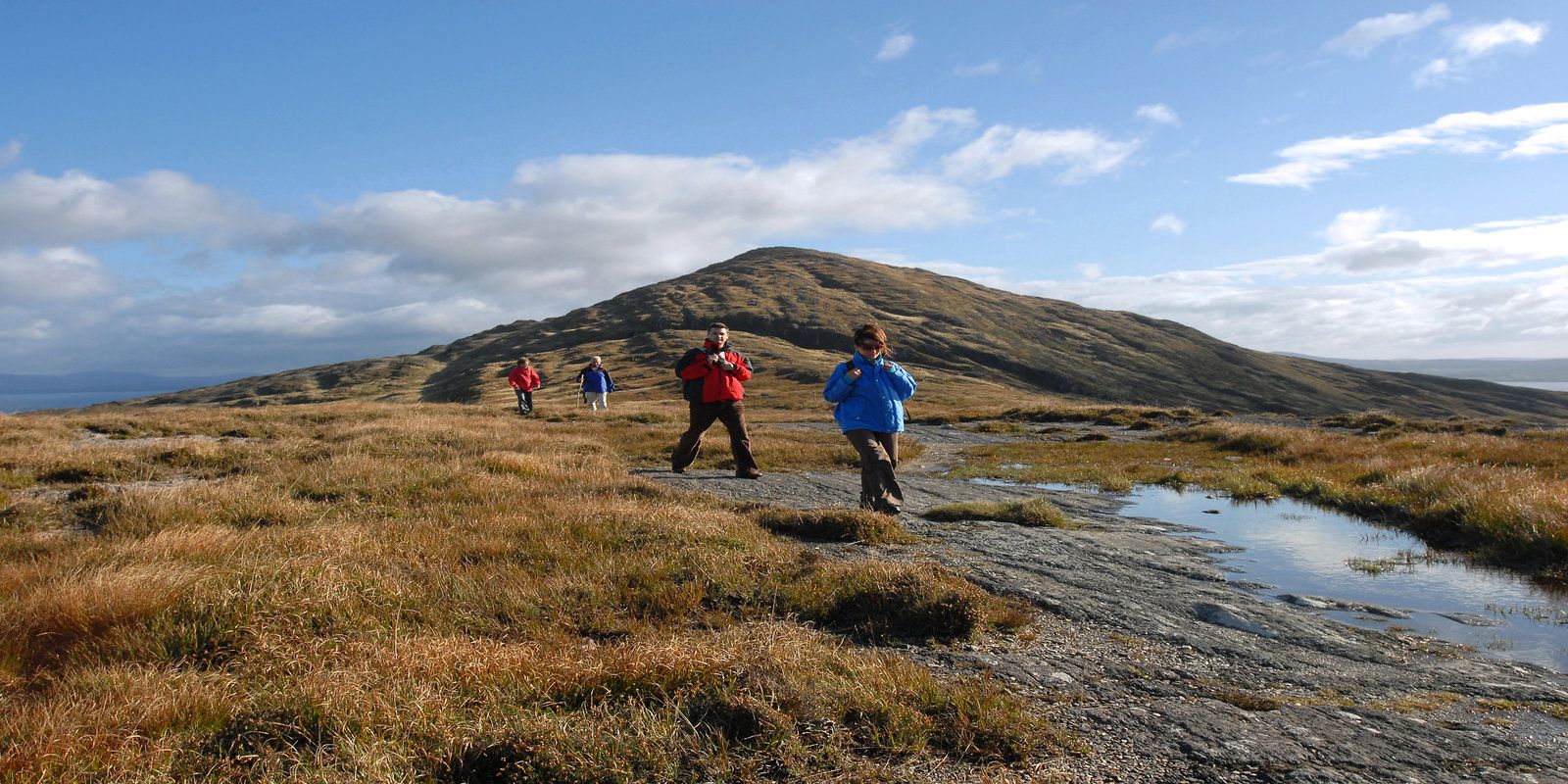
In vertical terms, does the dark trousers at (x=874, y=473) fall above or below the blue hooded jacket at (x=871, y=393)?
below

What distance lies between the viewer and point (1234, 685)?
15.3 feet

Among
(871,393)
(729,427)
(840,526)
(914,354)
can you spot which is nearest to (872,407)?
(871,393)

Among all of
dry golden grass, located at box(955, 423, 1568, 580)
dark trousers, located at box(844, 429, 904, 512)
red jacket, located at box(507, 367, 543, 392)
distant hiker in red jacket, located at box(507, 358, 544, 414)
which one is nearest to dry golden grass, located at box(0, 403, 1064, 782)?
dark trousers, located at box(844, 429, 904, 512)

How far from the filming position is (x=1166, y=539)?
9969 mm

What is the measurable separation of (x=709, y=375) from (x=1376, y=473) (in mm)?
12435

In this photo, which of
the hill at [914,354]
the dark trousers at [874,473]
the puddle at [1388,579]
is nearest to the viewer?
the puddle at [1388,579]

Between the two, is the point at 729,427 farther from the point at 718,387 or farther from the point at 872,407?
the point at 872,407

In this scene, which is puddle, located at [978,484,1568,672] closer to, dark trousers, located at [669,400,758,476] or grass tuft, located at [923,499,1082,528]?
grass tuft, located at [923,499,1082,528]

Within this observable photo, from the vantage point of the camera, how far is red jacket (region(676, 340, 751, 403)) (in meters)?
13.3

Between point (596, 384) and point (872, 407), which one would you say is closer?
point (872, 407)

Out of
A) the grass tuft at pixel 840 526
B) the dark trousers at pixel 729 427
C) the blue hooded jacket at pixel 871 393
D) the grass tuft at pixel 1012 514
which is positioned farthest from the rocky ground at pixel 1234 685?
the dark trousers at pixel 729 427

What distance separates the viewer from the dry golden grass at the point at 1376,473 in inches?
370

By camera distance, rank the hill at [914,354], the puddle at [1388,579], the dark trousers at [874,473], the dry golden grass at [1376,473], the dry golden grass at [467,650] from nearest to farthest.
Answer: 1. the dry golden grass at [467,650]
2. the puddle at [1388,579]
3. the dry golden grass at [1376,473]
4. the dark trousers at [874,473]
5. the hill at [914,354]

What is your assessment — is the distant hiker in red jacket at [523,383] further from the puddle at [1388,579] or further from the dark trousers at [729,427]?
the puddle at [1388,579]
